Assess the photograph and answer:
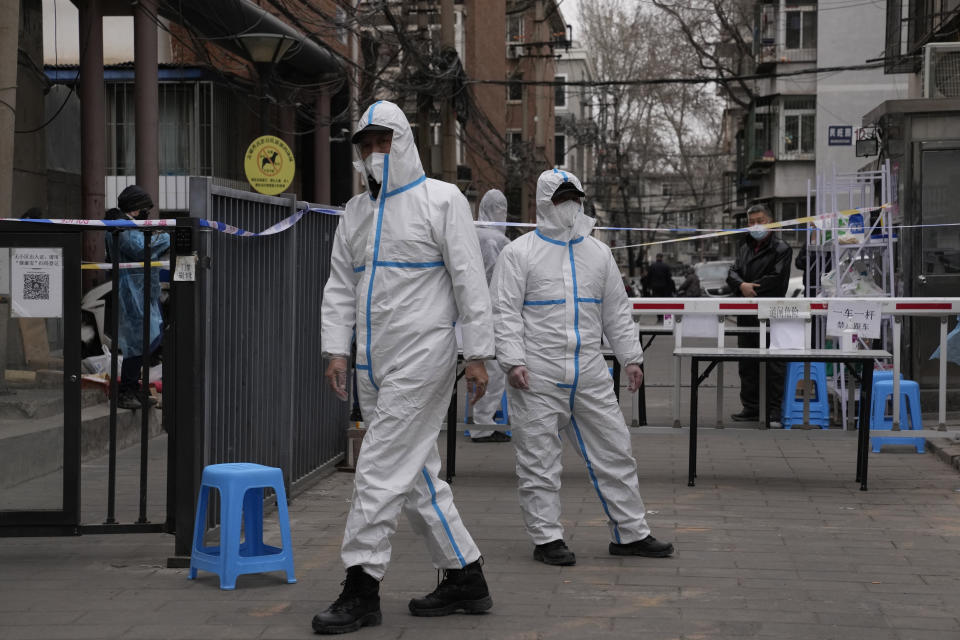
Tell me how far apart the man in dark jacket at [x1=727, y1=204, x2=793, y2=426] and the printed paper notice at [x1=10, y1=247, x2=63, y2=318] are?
719 centimetres

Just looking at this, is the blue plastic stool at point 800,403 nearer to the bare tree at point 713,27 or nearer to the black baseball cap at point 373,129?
the black baseball cap at point 373,129

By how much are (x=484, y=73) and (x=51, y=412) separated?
37023 millimetres

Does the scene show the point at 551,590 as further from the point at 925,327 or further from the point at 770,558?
the point at 925,327

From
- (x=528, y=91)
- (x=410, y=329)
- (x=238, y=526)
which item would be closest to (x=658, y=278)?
(x=528, y=91)

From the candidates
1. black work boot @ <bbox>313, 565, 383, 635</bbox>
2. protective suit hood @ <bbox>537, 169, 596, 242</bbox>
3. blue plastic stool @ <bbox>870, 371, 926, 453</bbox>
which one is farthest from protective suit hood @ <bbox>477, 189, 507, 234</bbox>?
black work boot @ <bbox>313, 565, 383, 635</bbox>

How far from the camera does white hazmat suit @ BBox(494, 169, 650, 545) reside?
246 inches

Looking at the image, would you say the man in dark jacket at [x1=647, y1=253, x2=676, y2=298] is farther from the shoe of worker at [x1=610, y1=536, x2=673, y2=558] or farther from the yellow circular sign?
the shoe of worker at [x1=610, y1=536, x2=673, y2=558]

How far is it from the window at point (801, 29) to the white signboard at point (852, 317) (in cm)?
3870

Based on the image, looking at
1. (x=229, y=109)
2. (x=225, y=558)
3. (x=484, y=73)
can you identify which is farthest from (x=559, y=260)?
(x=484, y=73)

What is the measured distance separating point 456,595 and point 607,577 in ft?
→ 3.36

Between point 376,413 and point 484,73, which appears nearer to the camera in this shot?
point 376,413

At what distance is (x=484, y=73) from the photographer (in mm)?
42125

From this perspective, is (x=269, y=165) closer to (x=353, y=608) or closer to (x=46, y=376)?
(x=46, y=376)

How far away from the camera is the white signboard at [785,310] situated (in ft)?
28.7
